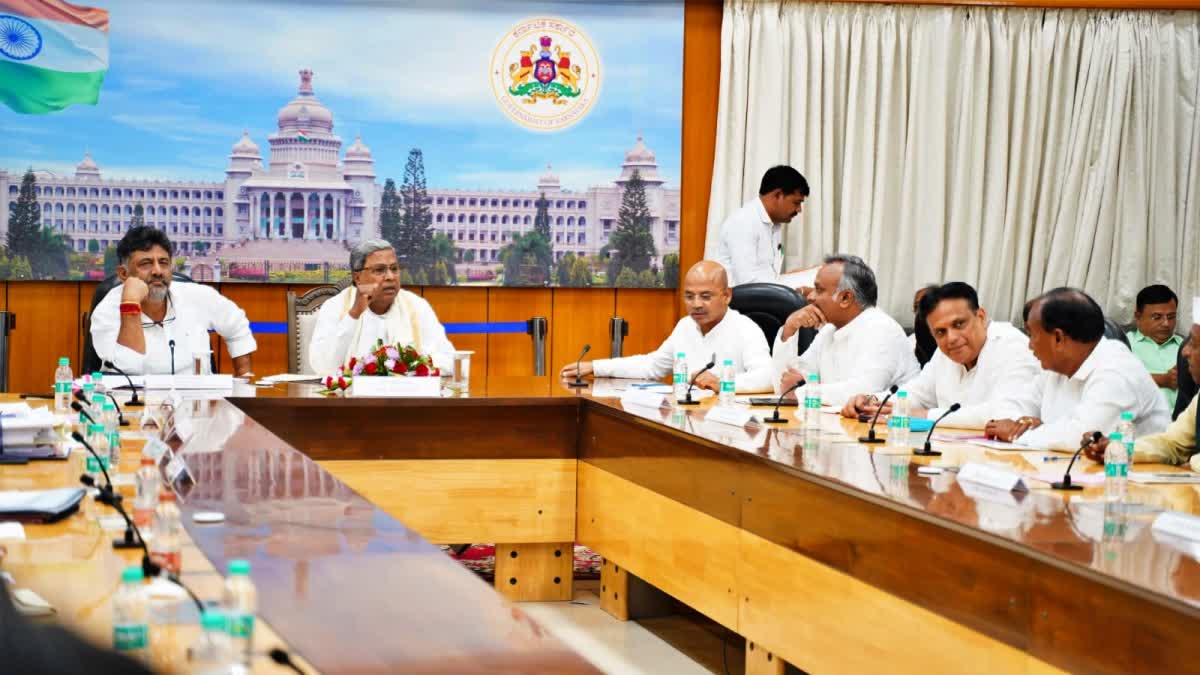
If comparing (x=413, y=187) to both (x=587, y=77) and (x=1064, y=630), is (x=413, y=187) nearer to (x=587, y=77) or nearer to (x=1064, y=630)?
(x=587, y=77)

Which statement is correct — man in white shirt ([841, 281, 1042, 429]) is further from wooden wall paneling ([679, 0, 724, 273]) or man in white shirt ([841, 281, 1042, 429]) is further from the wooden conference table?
wooden wall paneling ([679, 0, 724, 273])

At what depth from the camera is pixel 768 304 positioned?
20.8 feet

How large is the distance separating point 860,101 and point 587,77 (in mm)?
1484

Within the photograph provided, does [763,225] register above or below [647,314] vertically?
above

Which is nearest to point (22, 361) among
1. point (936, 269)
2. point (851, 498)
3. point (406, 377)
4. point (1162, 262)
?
point (406, 377)

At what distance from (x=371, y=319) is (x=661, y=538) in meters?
2.10

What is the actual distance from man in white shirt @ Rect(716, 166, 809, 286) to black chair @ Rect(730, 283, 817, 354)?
689 mm

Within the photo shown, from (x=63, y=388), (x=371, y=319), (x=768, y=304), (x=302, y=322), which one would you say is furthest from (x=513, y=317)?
(x=63, y=388)

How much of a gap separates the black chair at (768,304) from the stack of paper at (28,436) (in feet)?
12.0

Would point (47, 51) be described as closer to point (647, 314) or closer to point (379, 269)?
point (379, 269)

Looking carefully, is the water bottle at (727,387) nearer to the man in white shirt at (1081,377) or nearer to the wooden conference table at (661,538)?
the wooden conference table at (661,538)

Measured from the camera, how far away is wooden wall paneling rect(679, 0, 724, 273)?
762 centimetres

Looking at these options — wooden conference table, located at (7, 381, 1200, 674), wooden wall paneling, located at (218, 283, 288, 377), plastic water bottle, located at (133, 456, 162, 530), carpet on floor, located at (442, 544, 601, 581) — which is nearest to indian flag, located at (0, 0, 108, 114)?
wooden wall paneling, located at (218, 283, 288, 377)

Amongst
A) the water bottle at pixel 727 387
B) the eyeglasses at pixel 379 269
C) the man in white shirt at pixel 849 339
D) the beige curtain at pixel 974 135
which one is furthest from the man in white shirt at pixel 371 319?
the beige curtain at pixel 974 135
